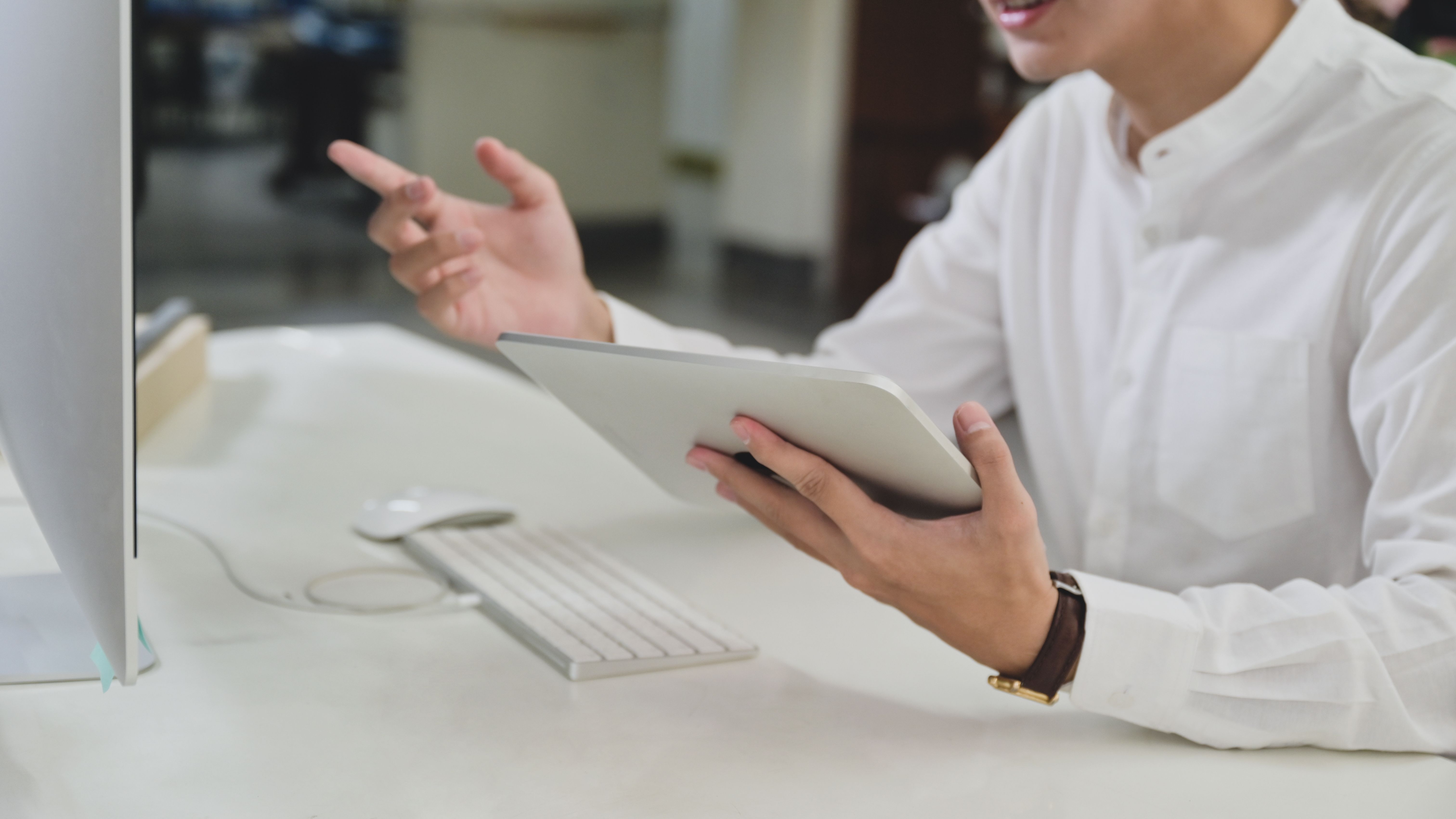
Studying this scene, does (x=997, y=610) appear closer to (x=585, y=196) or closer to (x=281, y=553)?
(x=281, y=553)

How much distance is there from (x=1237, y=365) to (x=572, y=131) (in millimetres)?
5074

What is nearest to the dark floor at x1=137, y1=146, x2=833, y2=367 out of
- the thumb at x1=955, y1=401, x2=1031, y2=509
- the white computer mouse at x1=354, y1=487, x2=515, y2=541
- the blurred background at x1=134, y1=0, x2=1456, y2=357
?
the blurred background at x1=134, y1=0, x2=1456, y2=357

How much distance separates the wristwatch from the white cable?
34 centimetres

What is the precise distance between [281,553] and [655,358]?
411 millimetres

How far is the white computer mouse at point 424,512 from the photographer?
933 mm

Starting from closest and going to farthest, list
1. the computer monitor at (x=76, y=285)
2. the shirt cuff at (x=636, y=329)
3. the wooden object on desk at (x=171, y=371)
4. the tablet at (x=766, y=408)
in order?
the computer monitor at (x=76, y=285)
the tablet at (x=766, y=408)
the shirt cuff at (x=636, y=329)
the wooden object on desk at (x=171, y=371)

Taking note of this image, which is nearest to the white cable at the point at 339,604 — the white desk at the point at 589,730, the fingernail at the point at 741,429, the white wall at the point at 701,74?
the white desk at the point at 589,730

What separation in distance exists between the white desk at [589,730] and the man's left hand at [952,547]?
5 centimetres

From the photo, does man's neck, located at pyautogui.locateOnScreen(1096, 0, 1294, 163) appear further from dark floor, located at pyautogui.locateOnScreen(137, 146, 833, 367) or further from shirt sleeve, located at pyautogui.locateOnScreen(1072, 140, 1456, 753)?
dark floor, located at pyautogui.locateOnScreen(137, 146, 833, 367)

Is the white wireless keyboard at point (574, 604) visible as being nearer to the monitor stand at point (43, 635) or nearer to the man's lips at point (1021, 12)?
the monitor stand at point (43, 635)

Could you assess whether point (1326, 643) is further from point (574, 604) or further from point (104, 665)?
point (104, 665)

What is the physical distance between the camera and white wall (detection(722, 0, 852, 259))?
5191mm

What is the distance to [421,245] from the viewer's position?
92cm

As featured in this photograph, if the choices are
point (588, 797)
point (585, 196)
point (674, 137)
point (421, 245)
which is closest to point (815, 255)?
point (585, 196)
